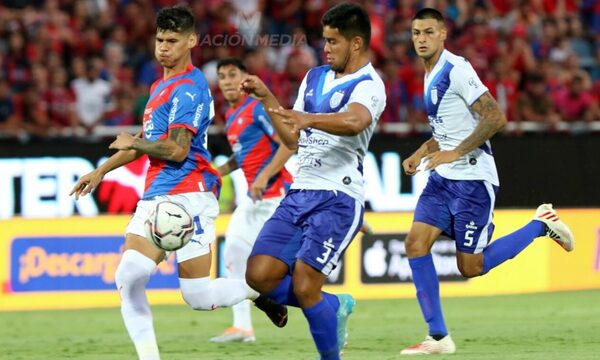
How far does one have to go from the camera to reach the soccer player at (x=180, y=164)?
7.96m

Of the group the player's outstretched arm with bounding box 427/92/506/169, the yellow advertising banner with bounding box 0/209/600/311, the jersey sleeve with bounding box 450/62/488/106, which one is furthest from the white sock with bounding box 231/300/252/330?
the yellow advertising banner with bounding box 0/209/600/311

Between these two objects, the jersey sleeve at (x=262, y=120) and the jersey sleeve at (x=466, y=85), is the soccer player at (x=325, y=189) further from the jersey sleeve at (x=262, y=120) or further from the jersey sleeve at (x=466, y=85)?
the jersey sleeve at (x=262, y=120)

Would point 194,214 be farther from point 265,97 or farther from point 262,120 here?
point 262,120

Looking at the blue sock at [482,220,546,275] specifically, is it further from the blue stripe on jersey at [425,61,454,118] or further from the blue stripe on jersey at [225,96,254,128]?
the blue stripe on jersey at [225,96,254,128]

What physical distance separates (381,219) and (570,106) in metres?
5.11

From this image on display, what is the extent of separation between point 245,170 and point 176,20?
3312 mm

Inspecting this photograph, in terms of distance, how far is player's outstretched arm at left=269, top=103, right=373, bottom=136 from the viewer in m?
7.25

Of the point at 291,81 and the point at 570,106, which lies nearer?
the point at 291,81

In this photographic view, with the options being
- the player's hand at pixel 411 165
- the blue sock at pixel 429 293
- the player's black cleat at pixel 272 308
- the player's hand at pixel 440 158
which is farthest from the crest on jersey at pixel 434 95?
the player's black cleat at pixel 272 308

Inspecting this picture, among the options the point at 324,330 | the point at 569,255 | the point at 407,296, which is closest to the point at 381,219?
the point at 407,296

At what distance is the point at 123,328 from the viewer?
12109mm

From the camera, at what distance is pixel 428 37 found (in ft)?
31.9

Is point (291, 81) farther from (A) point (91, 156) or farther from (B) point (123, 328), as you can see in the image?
(B) point (123, 328)

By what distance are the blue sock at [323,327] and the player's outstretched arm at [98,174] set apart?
1.50 metres
